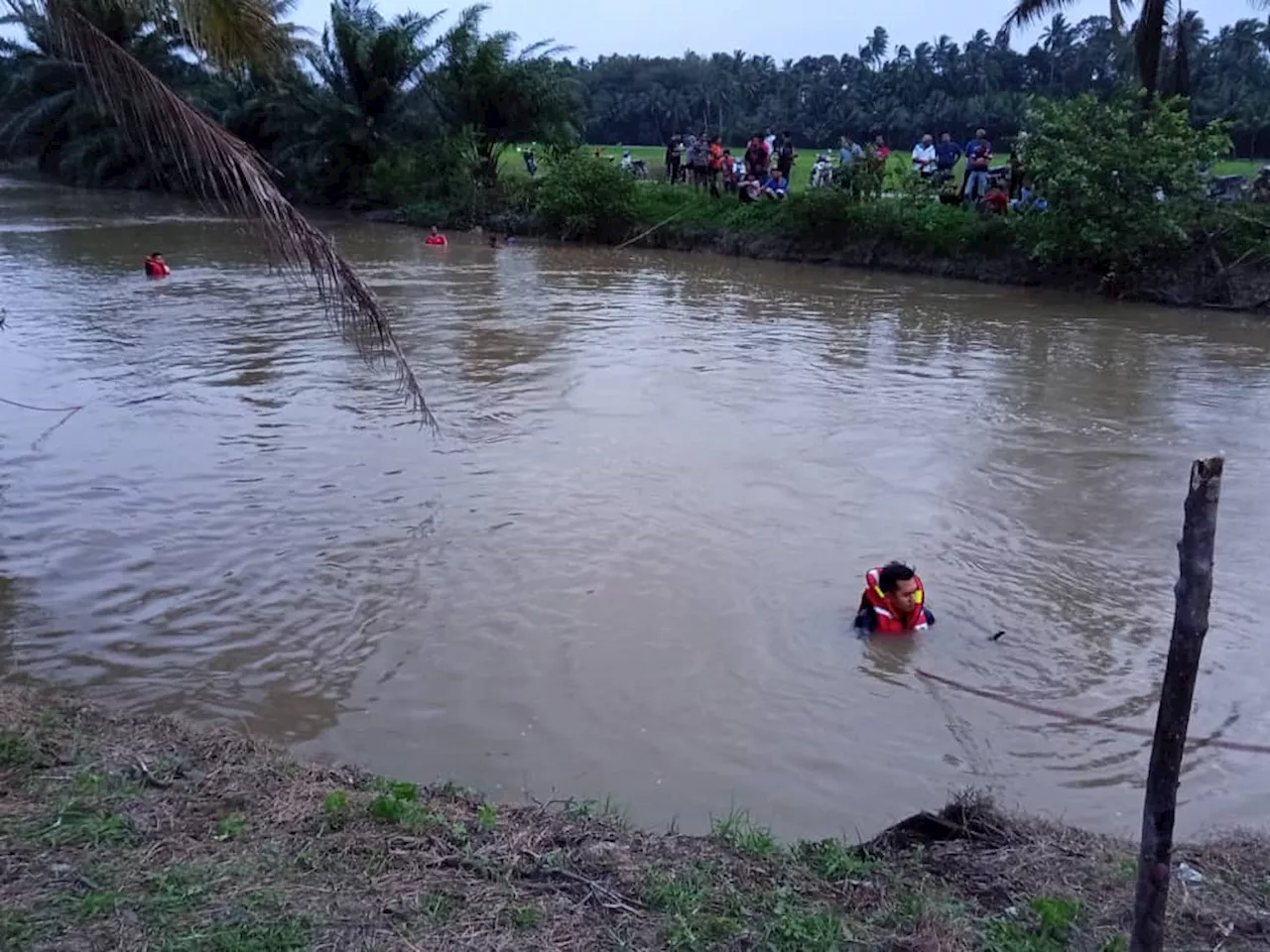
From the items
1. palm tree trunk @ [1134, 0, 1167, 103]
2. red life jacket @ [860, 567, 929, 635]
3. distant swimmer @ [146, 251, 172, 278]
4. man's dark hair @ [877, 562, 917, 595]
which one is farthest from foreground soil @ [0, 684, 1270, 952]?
palm tree trunk @ [1134, 0, 1167, 103]

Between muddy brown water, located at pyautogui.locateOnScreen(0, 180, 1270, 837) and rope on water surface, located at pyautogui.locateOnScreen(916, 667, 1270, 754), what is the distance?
103 mm

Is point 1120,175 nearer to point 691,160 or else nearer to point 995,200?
point 995,200

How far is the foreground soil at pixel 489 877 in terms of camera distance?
12.5 ft

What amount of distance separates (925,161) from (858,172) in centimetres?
198

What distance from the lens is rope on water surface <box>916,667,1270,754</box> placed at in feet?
23.0

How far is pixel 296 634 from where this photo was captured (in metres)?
8.34

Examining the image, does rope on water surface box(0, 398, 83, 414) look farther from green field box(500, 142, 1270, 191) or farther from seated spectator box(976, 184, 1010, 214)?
green field box(500, 142, 1270, 191)

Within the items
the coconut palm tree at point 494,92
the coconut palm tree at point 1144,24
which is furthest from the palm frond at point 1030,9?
the coconut palm tree at point 494,92

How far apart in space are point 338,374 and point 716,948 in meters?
13.9

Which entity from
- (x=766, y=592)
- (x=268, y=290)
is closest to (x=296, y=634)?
(x=766, y=592)

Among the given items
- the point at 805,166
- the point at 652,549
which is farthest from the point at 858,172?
the point at 652,549

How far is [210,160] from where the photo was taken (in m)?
6.49

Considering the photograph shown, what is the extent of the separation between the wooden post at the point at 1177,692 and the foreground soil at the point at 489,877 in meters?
0.51

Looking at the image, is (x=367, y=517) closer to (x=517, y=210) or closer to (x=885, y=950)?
(x=885, y=950)
